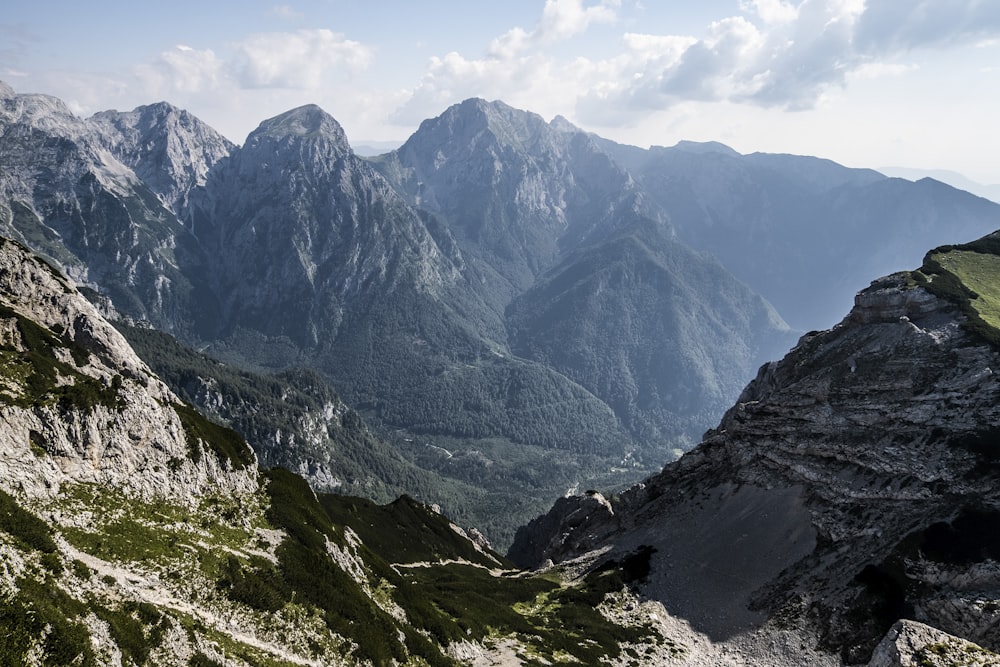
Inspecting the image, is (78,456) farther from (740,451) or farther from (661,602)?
(740,451)

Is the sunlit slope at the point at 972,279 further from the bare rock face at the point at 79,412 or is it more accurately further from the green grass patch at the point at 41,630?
the green grass patch at the point at 41,630

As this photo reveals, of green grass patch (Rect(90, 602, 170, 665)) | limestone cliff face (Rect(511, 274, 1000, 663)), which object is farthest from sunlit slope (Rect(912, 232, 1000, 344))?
green grass patch (Rect(90, 602, 170, 665))

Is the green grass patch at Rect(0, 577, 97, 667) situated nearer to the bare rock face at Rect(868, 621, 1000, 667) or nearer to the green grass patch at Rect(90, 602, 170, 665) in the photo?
the green grass patch at Rect(90, 602, 170, 665)

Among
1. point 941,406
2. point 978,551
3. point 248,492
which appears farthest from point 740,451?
point 248,492

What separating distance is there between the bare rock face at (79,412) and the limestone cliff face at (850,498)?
68386 millimetres

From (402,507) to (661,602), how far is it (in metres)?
94.7

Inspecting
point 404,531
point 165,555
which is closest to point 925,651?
point 165,555

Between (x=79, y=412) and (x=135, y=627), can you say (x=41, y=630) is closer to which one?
(x=135, y=627)

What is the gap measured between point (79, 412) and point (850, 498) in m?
A: 95.9

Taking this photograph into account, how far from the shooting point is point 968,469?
83.4 m

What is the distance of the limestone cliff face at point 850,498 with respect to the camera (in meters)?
75.4

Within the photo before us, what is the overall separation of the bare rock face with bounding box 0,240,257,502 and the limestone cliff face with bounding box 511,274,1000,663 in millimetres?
68386

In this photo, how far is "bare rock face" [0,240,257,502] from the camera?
55.7 m

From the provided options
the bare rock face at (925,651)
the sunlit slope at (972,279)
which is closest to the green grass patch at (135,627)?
the bare rock face at (925,651)
